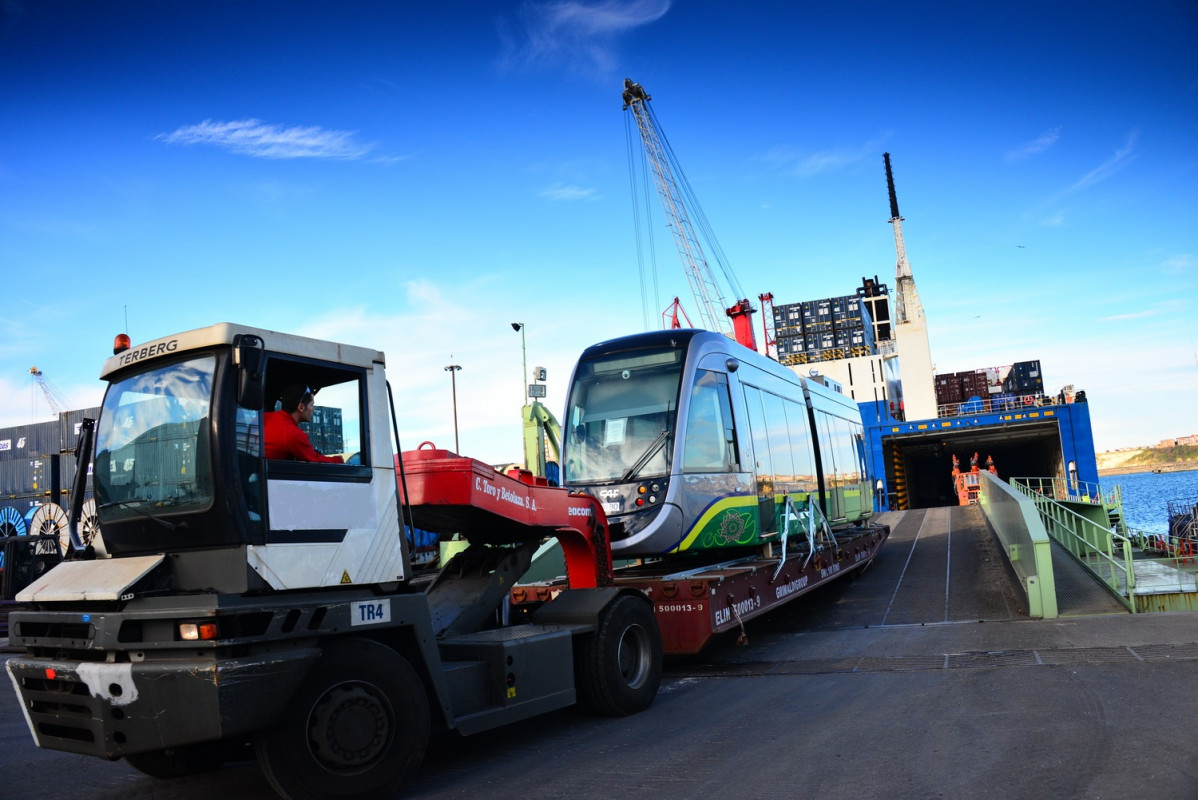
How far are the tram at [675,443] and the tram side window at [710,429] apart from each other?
0.01 metres

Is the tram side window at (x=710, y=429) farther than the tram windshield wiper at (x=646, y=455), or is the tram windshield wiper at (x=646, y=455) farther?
the tram side window at (x=710, y=429)

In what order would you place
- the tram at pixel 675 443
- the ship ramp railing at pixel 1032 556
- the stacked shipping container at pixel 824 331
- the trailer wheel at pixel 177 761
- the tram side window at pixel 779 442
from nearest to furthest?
the trailer wheel at pixel 177 761 → the tram at pixel 675 443 → the ship ramp railing at pixel 1032 556 → the tram side window at pixel 779 442 → the stacked shipping container at pixel 824 331

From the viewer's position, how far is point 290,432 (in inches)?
217

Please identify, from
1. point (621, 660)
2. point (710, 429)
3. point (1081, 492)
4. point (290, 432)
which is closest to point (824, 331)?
point (1081, 492)

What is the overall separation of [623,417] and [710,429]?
1.06 metres

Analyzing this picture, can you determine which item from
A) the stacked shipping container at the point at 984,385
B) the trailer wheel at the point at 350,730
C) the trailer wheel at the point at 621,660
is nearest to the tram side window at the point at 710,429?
the trailer wheel at the point at 621,660

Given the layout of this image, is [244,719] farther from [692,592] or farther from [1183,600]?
[1183,600]

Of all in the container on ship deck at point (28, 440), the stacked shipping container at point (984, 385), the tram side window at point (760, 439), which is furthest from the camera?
the stacked shipping container at point (984, 385)

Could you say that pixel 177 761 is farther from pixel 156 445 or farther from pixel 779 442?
pixel 779 442

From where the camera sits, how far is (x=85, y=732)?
5.05 m

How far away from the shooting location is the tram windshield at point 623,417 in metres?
10.2

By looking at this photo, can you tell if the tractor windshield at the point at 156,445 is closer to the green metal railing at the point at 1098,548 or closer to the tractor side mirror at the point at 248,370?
the tractor side mirror at the point at 248,370

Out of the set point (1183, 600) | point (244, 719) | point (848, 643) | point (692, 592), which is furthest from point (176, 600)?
point (1183, 600)

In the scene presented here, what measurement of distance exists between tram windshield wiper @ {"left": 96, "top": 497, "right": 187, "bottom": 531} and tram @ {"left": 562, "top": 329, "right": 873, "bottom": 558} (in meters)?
5.40
